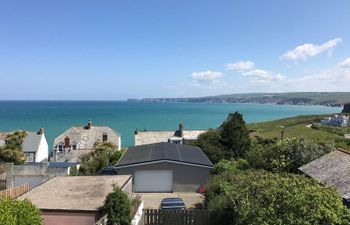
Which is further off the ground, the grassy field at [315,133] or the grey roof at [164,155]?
the grey roof at [164,155]

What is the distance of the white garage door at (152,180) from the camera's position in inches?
1350

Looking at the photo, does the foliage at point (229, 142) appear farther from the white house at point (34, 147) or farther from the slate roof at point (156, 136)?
the white house at point (34, 147)

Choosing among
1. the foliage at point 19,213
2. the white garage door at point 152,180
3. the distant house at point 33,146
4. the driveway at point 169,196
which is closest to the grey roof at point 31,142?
the distant house at point 33,146

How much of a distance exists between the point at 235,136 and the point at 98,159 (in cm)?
1571

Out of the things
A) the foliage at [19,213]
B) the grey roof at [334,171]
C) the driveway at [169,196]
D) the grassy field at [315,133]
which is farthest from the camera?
the grassy field at [315,133]

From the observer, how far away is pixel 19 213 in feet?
43.4

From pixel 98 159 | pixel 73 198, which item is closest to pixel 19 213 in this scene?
pixel 73 198

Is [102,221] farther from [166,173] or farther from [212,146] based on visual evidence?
[212,146]

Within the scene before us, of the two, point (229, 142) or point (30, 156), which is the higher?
point (229, 142)

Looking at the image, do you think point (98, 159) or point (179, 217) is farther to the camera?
point (98, 159)

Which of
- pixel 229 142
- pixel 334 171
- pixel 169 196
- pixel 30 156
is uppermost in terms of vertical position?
pixel 334 171

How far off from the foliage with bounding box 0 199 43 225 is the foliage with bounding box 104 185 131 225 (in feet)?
10.1

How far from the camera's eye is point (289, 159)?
30.8 m

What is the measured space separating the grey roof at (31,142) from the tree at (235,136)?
25.9m
